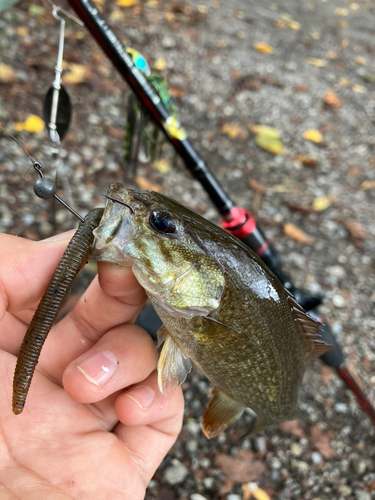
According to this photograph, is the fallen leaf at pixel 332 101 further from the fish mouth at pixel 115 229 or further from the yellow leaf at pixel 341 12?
the fish mouth at pixel 115 229

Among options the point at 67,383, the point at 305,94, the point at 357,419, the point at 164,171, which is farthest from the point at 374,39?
the point at 67,383

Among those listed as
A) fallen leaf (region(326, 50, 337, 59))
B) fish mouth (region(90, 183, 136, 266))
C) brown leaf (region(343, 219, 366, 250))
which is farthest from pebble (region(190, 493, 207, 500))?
fallen leaf (region(326, 50, 337, 59))

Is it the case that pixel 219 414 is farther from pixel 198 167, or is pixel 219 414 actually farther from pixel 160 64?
pixel 160 64

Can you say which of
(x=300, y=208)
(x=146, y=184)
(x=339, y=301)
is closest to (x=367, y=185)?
(x=300, y=208)

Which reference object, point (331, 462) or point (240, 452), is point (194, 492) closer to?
point (240, 452)

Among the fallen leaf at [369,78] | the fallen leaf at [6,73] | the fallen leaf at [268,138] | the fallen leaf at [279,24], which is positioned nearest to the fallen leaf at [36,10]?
the fallen leaf at [6,73]

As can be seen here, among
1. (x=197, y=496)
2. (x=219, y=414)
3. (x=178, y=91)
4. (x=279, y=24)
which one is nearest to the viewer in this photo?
(x=219, y=414)

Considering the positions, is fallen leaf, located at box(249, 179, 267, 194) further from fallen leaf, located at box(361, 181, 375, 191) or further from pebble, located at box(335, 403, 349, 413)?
pebble, located at box(335, 403, 349, 413)
